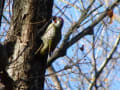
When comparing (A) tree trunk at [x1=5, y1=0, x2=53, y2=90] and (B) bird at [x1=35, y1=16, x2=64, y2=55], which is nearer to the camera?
(A) tree trunk at [x1=5, y1=0, x2=53, y2=90]

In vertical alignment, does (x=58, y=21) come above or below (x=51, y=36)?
above

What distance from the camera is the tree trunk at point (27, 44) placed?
2826mm

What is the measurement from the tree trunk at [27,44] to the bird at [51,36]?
2.5 inches

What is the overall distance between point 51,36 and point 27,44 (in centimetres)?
29

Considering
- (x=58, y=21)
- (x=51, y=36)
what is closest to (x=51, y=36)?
(x=51, y=36)

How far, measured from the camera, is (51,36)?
2.97 metres

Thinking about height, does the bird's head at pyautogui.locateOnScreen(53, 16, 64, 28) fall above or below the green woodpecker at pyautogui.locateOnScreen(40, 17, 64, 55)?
above

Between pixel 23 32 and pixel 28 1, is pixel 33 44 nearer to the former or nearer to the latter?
pixel 23 32

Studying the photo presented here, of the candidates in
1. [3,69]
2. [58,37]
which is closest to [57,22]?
[58,37]

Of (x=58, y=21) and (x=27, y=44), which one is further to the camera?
(x=58, y=21)

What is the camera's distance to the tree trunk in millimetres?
2826

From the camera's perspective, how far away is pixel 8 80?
105 inches

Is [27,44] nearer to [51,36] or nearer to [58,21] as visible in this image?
[51,36]

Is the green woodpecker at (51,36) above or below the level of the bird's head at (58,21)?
below
